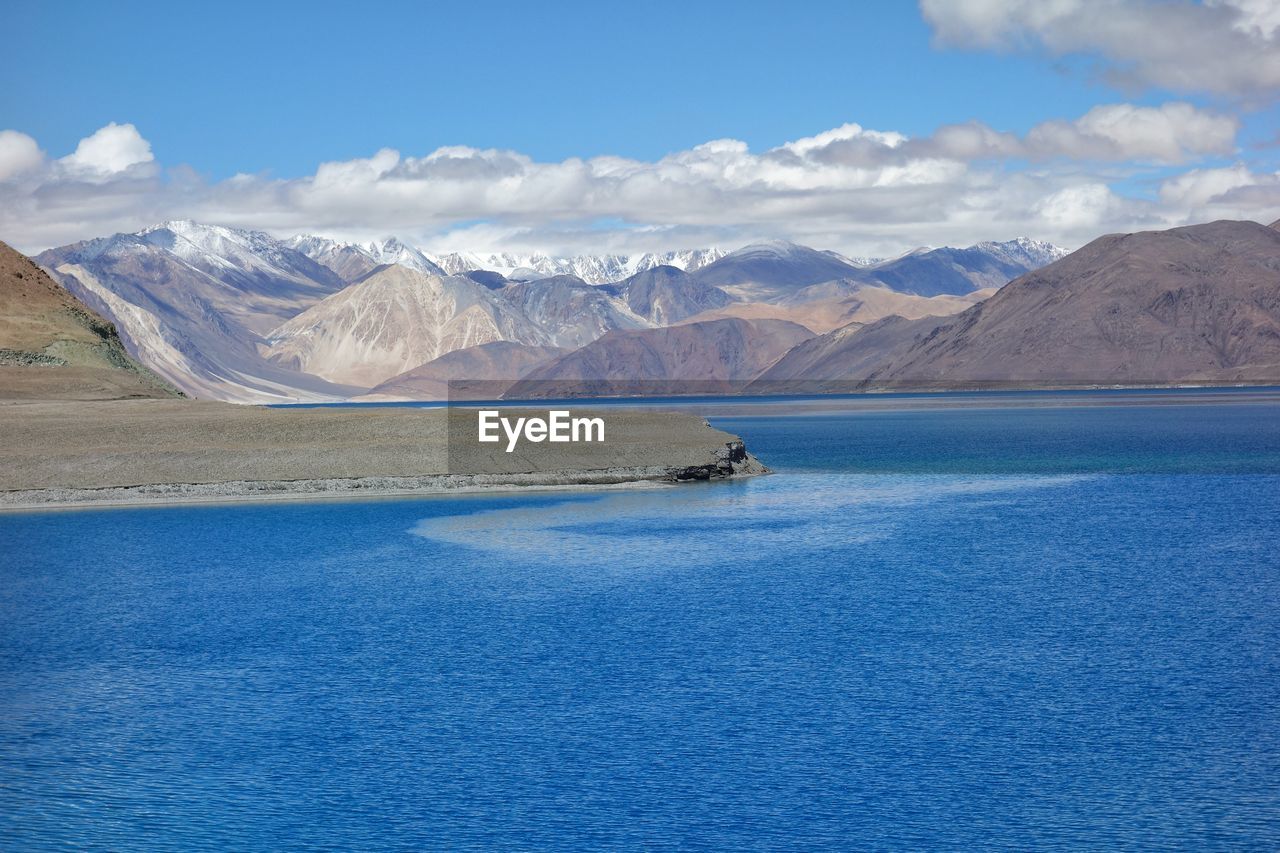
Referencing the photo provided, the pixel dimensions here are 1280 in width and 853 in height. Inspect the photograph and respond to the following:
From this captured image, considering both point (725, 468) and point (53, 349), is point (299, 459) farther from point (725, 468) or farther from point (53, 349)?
point (53, 349)

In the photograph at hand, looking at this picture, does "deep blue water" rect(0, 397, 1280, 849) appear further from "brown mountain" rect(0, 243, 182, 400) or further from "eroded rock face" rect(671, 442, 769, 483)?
"brown mountain" rect(0, 243, 182, 400)

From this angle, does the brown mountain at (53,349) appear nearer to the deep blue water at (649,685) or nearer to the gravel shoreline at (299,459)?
the gravel shoreline at (299,459)

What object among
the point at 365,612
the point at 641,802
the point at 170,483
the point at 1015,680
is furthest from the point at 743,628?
the point at 170,483

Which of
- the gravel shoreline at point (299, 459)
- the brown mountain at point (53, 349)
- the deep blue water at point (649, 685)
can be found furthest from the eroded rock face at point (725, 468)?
the brown mountain at point (53, 349)

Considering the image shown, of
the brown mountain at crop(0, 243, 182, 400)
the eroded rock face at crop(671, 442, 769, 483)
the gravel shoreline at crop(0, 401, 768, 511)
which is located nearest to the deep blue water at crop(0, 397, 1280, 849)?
the gravel shoreline at crop(0, 401, 768, 511)

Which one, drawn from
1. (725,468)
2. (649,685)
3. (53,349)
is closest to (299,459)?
(725,468)
